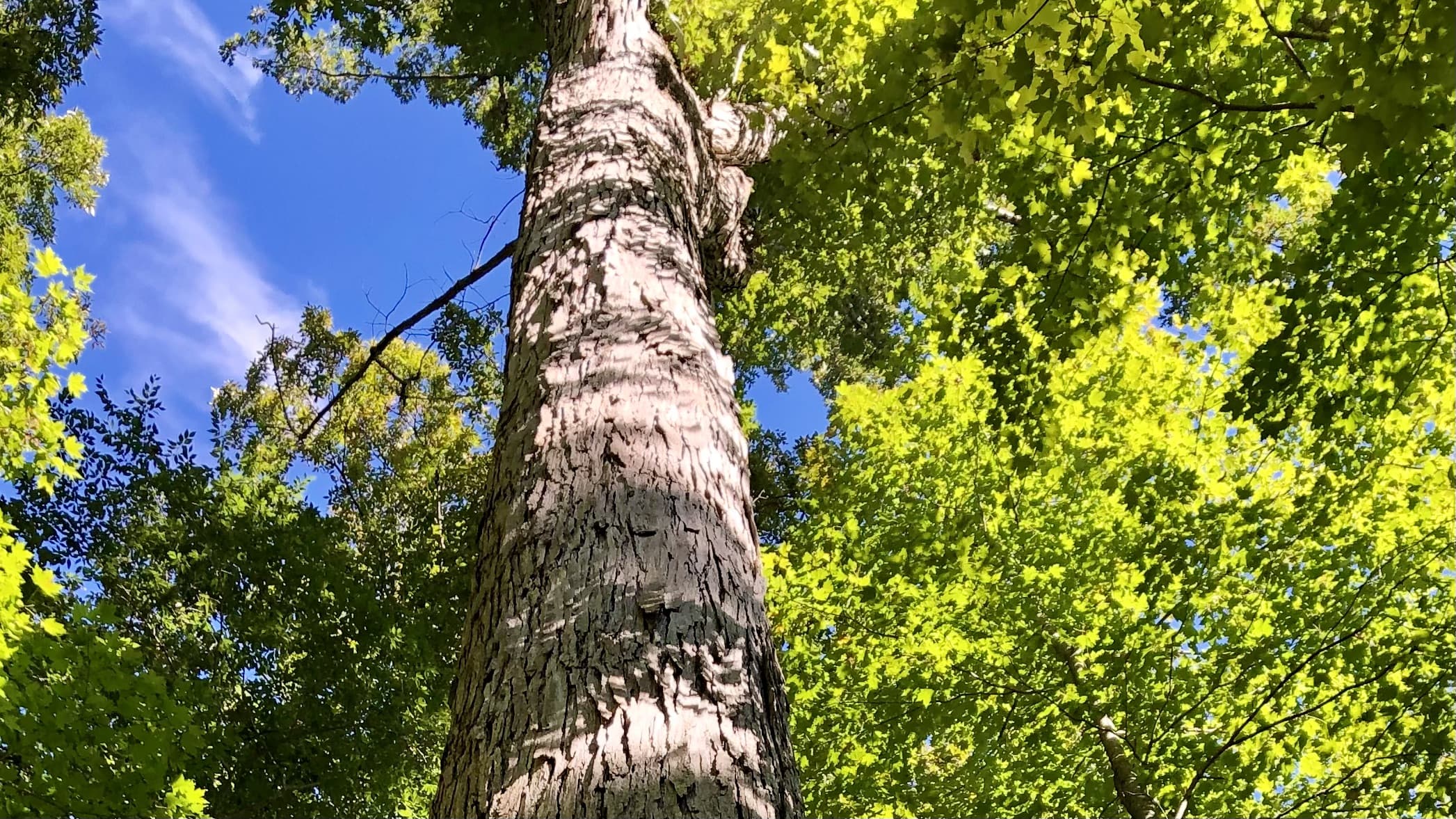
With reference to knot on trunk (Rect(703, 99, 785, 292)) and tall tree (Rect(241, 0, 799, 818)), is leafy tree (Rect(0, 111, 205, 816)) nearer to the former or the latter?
tall tree (Rect(241, 0, 799, 818))

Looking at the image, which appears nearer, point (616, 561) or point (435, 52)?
point (616, 561)

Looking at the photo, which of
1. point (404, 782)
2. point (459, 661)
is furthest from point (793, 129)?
point (404, 782)

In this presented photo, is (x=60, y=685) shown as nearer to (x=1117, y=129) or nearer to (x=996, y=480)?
(x=1117, y=129)

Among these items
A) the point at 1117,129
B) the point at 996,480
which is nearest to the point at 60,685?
the point at 1117,129

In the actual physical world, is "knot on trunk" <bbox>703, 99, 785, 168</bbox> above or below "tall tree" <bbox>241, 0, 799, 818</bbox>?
above

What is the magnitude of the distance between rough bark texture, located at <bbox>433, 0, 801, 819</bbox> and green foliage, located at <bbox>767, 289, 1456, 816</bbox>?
2.58 meters

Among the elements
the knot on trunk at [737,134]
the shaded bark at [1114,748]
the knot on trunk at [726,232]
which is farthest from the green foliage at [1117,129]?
the shaded bark at [1114,748]

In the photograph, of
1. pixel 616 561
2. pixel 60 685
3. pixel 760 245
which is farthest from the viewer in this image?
pixel 760 245

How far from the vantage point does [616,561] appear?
5.05 feet

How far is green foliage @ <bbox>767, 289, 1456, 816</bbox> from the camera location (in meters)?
4.72

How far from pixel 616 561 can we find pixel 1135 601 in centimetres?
512

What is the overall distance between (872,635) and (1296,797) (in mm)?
3095

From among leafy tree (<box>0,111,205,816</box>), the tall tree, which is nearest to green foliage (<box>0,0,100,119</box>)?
leafy tree (<box>0,111,205,816</box>)

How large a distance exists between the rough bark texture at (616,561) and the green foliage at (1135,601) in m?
2.58
